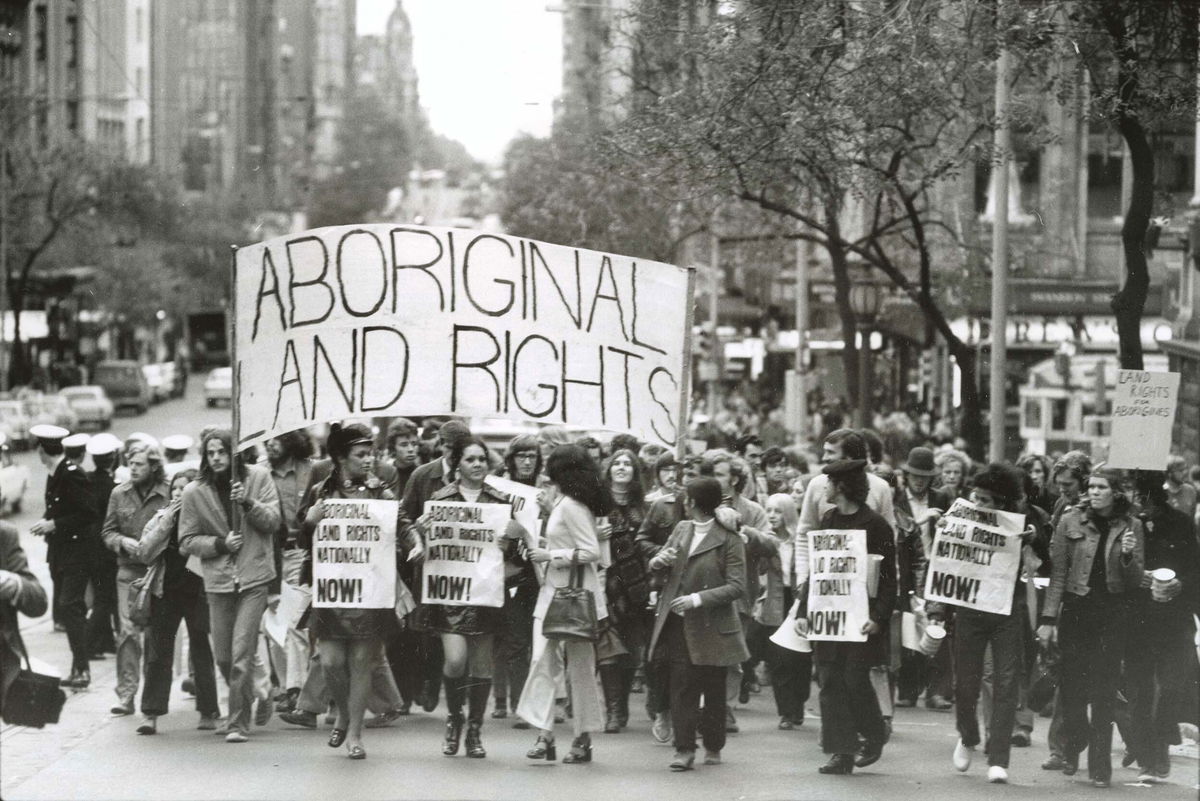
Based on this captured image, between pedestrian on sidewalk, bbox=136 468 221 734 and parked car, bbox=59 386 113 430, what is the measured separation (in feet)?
147

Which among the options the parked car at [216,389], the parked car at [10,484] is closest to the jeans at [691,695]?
the parked car at [10,484]

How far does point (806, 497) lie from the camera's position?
1197cm

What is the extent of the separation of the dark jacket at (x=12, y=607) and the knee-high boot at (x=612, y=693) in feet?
16.7

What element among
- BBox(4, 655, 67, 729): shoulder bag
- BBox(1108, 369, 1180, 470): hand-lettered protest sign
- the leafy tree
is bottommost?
BBox(4, 655, 67, 729): shoulder bag

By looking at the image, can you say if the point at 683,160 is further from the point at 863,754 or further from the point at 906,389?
the point at 906,389

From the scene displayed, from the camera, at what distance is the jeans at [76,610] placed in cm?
1439

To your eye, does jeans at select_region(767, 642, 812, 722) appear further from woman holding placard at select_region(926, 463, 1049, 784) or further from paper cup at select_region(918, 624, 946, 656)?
woman holding placard at select_region(926, 463, 1049, 784)

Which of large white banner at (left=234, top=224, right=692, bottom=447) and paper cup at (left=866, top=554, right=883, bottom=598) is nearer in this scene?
paper cup at (left=866, top=554, right=883, bottom=598)

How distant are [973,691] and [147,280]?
240ft

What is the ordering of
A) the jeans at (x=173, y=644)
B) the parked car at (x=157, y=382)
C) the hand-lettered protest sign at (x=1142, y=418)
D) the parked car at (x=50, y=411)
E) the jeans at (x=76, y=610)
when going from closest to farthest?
the hand-lettered protest sign at (x=1142, y=418) → the jeans at (x=173, y=644) → the jeans at (x=76, y=610) → the parked car at (x=50, y=411) → the parked car at (x=157, y=382)

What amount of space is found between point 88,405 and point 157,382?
19.9 metres

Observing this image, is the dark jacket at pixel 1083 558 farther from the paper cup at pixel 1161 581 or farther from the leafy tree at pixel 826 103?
the leafy tree at pixel 826 103

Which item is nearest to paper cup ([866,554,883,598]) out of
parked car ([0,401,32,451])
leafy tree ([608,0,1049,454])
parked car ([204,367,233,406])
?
leafy tree ([608,0,1049,454])

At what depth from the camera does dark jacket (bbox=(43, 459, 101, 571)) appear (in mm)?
14977
